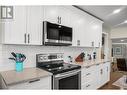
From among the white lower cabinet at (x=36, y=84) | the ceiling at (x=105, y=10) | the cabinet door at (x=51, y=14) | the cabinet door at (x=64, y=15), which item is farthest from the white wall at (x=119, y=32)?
the white lower cabinet at (x=36, y=84)

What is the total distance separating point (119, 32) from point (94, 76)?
3.79 metres

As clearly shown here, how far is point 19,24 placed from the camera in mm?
1850

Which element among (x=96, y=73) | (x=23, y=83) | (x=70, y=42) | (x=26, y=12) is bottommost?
(x=96, y=73)

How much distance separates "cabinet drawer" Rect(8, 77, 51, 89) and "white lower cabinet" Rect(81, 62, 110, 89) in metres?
1.05

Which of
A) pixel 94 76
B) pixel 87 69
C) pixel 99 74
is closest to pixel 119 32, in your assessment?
pixel 99 74

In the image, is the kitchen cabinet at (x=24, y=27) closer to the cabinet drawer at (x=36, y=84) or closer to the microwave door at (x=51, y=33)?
the microwave door at (x=51, y=33)

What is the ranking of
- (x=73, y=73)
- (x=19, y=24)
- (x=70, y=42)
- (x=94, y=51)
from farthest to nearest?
1. (x=94, y=51)
2. (x=70, y=42)
3. (x=73, y=73)
4. (x=19, y=24)

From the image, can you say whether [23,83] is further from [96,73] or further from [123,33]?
[123,33]

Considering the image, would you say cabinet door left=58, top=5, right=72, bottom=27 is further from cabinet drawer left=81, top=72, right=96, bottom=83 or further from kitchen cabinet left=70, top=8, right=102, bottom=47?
cabinet drawer left=81, top=72, right=96, bottom=83

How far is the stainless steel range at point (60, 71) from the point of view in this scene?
1.98 metres

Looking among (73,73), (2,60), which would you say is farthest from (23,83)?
(73,73)

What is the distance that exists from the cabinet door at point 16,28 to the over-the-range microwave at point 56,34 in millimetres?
406

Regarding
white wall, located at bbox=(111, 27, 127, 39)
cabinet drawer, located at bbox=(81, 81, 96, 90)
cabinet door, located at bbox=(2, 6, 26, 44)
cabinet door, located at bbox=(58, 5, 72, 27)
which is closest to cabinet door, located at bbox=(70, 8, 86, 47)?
cabinet door, located at bbox=(58, 5, 72, 27)
